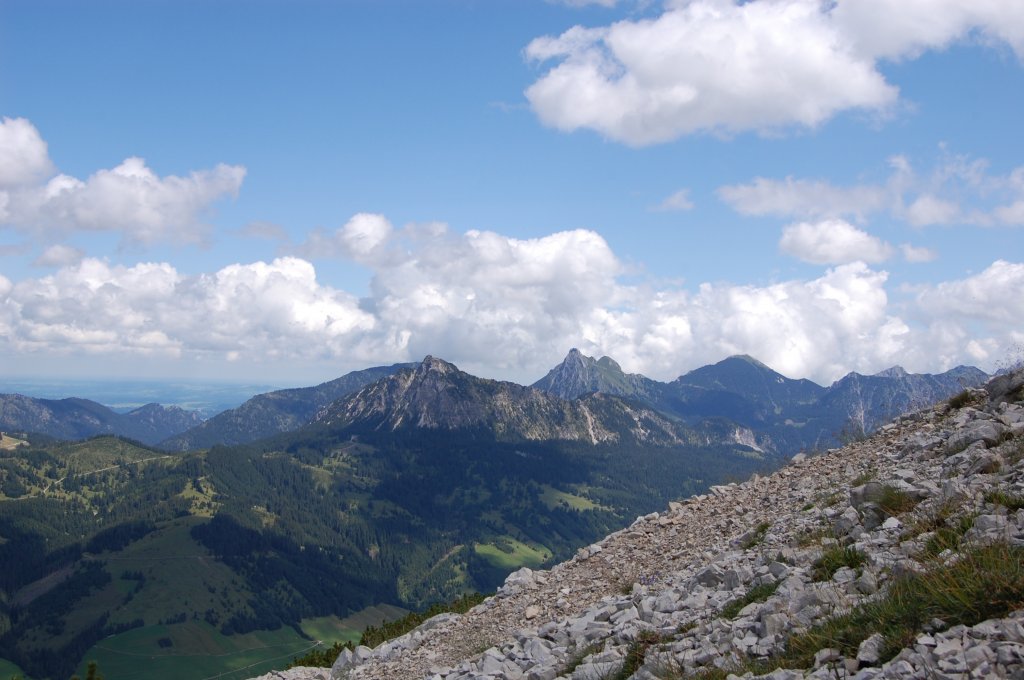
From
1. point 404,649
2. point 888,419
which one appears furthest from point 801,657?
point 888,419

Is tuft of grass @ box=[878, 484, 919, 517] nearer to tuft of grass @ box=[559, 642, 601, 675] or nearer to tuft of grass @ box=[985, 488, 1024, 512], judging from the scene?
tuft of grass @ box=[985, 488, 1024, 512]

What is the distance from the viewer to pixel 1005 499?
13617 mm

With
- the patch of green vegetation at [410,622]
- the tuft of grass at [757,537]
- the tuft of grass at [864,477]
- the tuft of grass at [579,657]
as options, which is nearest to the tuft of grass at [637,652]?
the tuft of grass at [579,657]

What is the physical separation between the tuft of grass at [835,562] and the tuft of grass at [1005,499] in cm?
285

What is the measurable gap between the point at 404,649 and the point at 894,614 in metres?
22.7

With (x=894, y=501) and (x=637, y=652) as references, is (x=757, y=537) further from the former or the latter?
(x=637, y=652)

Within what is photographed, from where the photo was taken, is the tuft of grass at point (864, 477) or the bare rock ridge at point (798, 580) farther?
the tuft of grass at point (864, 477)

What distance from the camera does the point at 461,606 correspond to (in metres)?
35.2

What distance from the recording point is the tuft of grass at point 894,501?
16.0 m

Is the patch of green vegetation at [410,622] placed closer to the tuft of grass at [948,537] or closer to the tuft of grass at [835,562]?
the tuft of grass at [835,562]

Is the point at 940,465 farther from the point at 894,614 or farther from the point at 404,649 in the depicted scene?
the point at 404,649

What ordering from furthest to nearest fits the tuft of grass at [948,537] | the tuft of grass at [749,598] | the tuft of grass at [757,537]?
the tuft of grass at [757,537] → the tuft of grass at [749,598] → the tuft of grass at [948,537]

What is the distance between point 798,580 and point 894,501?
4274 millimetres

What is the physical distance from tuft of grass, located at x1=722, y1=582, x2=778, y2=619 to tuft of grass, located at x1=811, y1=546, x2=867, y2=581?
3.16 feet
